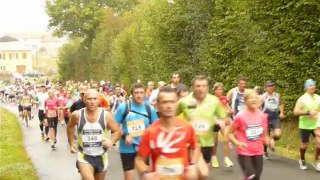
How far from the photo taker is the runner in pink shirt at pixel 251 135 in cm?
778

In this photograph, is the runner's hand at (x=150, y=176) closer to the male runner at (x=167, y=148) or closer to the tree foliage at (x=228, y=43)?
the male runner at (x=167, y=148)

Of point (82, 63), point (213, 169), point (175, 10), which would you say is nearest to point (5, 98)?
point (82, 63)

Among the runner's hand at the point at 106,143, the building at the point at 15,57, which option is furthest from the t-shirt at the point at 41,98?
the building at the point at 15,57

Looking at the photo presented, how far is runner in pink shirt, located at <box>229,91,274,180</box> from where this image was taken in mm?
7777

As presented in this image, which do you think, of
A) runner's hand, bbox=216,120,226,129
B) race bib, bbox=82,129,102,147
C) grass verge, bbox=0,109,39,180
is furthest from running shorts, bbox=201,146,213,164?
grass verge, bbox=0,109,39,180

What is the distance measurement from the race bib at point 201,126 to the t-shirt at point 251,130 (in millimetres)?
605

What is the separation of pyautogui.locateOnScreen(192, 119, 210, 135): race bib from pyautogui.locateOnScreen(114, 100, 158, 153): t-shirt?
2.07ft

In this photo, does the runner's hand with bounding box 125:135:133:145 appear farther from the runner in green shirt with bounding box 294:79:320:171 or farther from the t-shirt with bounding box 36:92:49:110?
the t-shirt with bounding box 36:92:49:110

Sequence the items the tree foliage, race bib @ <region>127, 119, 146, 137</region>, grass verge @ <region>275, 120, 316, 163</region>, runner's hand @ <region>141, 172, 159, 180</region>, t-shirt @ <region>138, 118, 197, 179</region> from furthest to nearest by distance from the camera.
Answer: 1. the tree foliage
2. grass verge @ <region>275, 120, 316, 163</region>
3. race bib @ <region>127, 119, 146, 137</region>
4. t-shirt @ <region>138, 118, 197, 179</region>
5. runner's hand @ <region>141, 172, 159, 180</region>

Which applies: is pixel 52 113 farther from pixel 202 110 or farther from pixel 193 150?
pixel 193 150

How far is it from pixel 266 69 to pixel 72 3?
45139mm

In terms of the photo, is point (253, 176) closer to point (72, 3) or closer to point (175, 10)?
point (175, 10)

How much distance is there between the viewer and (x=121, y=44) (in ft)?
136

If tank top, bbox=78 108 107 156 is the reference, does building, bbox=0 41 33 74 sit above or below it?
above
